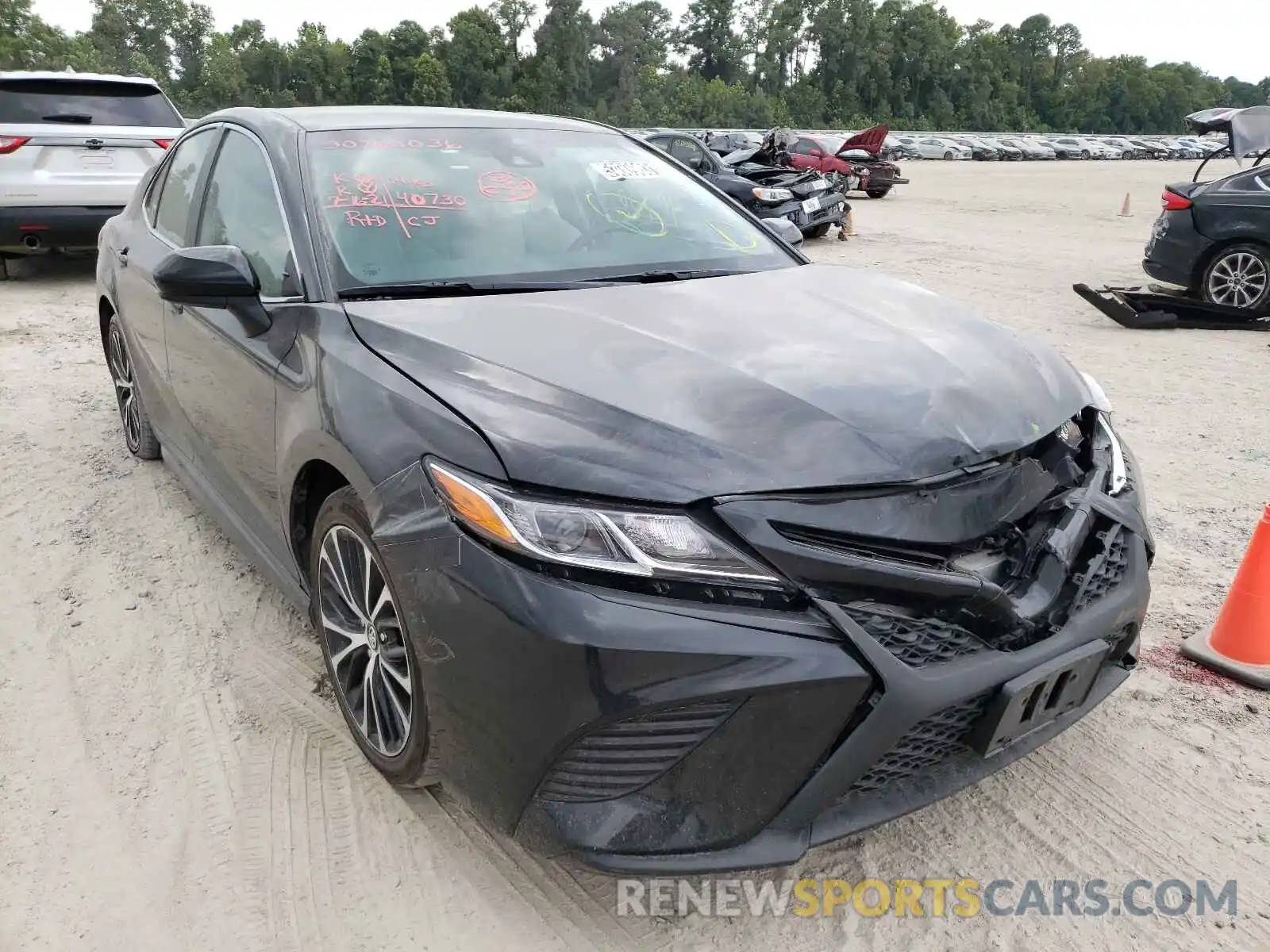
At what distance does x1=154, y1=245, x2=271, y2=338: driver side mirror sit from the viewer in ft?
8.16

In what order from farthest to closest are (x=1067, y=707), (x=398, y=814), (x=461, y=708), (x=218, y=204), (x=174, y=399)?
(x=174, y=399)
(x=218, y=204)
(x=398, y=814)
(x=1067, y=707)
(x=461, y=708)

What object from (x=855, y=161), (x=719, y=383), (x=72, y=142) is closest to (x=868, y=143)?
(x=855, y=161)

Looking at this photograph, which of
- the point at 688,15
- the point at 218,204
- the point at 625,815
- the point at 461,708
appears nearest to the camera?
the point at 625,815

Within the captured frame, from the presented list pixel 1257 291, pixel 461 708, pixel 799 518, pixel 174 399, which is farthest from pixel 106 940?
pixel 1257 291

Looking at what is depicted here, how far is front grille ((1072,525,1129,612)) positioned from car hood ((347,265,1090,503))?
0.29 metres

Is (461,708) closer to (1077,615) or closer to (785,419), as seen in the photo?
(785,419)

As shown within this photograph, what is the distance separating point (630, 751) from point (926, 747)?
1.93ft

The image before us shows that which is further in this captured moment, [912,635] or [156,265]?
[156,265]

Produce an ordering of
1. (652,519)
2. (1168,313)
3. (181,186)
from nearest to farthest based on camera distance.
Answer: (652,519)
(181,186)
(1168,313)

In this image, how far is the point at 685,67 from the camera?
108 metres

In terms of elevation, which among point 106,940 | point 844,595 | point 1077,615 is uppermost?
point 844,595

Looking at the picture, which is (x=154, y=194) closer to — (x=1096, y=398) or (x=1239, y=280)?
(x=1096, y=398)

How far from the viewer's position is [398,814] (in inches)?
90.7

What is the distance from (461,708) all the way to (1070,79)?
426 ft
